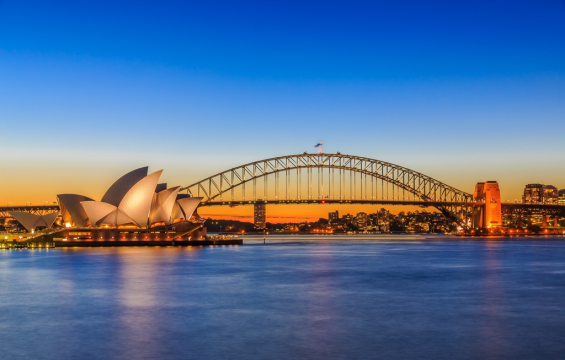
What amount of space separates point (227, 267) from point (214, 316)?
1893 cm

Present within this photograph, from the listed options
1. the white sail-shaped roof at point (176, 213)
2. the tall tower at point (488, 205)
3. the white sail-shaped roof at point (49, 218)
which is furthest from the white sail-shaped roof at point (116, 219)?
the tall tower at point (488, 205)

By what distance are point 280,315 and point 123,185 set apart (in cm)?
4725

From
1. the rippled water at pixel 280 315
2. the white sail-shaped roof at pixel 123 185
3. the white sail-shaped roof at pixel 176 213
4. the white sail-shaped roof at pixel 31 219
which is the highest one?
the white sail-shaped roof at pixel 123 185

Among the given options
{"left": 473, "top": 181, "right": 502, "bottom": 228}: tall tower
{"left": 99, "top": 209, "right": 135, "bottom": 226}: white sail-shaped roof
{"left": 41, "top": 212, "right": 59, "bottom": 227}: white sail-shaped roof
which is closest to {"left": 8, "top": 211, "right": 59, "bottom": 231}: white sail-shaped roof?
{"left": 41, "top": 212, "right": 59, "bottom": 227}: white sail-shaped roof

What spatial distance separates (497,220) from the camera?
101688 mm

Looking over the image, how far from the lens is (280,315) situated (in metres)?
17.9

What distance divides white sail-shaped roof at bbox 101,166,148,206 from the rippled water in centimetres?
3015

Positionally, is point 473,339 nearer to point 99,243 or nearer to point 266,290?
point 266,290

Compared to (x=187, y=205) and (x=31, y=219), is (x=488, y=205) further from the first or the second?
(x=31, y=219)

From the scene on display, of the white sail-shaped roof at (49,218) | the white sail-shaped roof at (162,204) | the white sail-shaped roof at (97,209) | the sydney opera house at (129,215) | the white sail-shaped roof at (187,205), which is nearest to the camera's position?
the sydney opera house at (129,215)

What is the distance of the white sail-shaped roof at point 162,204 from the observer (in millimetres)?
66500

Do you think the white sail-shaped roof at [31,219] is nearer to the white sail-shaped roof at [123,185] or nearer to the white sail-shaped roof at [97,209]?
the white sail-shaped roof at [97,209]

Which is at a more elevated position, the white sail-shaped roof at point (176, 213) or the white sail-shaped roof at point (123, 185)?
the white sail-shaped roof at point (123, 185)

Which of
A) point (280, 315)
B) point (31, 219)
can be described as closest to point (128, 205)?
point (31, 219)
